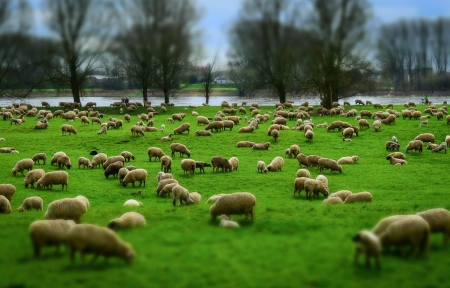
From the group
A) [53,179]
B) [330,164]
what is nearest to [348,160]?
[330,164]

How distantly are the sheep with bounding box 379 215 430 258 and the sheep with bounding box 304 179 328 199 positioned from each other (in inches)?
338

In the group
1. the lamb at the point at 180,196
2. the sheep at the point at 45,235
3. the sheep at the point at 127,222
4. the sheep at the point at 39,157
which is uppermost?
the sheep at the point at 45,235

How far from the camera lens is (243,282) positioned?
24.0 ft

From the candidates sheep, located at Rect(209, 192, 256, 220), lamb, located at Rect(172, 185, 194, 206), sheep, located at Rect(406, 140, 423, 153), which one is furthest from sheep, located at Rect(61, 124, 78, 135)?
sheep, located at Rect(209, 192, 256, 220)

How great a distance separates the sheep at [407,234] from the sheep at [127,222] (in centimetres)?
564

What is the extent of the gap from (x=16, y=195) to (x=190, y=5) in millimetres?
49623

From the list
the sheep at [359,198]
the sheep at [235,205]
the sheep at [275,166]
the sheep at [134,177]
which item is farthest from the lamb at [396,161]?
the sheep at [235,205]

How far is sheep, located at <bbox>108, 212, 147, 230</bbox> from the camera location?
36.4ft

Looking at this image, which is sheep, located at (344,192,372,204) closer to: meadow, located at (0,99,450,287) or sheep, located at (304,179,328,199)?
meadow, located at (0,99,450,287)

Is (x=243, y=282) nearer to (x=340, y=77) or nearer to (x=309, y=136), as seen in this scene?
(x=309, y=136)

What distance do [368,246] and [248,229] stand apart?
394 cm

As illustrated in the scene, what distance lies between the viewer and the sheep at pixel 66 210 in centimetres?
1218

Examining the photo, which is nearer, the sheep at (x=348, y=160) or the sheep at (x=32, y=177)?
the sheep at (x=32, y=177)

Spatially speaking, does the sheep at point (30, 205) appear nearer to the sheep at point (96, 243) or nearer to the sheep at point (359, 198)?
the sheep at point (96, 243)
